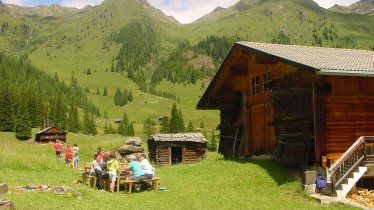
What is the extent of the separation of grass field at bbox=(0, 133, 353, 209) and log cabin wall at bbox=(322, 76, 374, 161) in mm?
2818

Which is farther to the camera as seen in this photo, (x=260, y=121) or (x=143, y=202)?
(x=260, y=121)

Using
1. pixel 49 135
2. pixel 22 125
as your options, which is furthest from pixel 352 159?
pixel 22 125

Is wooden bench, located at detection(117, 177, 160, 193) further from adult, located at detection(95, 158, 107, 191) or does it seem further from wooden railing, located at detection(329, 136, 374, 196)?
wooden railing, located at detection(329, 136, 374, 196)

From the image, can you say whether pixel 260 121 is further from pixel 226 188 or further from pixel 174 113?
pixel 174 113

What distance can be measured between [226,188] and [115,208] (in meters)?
6.98

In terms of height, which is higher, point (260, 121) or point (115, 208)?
point (260, 121)

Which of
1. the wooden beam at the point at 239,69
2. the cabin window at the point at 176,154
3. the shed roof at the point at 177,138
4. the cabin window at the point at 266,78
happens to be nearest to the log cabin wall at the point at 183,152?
the shed roof at the point at 177,138

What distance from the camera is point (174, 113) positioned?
136375 millimetres

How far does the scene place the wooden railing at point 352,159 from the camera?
708 inches

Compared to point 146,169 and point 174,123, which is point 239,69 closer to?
point 146,169

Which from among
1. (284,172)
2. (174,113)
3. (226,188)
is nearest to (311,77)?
(284,172)

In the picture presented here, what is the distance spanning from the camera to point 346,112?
67.9 feet

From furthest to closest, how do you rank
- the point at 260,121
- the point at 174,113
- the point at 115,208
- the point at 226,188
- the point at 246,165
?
the point at 174,113 → the point at 260,121 → the point at 246,165 → the point at 226,188 → the point at 115,208

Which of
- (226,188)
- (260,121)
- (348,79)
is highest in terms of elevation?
(348,79)
